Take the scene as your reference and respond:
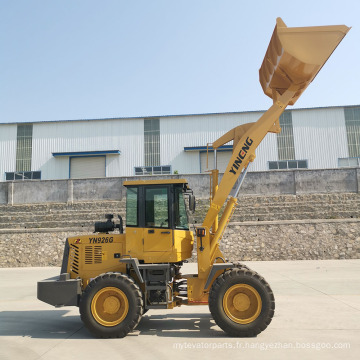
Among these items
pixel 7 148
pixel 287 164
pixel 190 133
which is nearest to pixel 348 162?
pixel 287 164

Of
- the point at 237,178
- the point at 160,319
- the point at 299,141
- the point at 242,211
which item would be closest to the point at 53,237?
the point at 242,211

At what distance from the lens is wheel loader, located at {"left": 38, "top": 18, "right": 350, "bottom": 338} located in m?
6.02

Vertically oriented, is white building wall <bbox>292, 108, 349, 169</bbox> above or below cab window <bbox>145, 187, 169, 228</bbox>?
above

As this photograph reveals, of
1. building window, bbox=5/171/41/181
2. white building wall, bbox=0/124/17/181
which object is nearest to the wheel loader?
building window, bbox=5/171/41/181

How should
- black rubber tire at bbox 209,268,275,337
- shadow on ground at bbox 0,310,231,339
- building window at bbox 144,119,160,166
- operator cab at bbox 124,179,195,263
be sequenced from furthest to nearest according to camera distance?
building window at bbox 144,119,160,166
operator cab at bbox 124,179,195,263
shadow on ground at bbox 0,310,231,339
black rubber tire at bbox 209,268,275,337

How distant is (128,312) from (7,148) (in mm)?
30435

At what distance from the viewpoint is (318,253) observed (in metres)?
18.3

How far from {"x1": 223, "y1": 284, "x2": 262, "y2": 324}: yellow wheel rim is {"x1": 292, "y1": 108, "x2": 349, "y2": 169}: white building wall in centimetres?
2684

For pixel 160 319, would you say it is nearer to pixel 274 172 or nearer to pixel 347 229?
pixel 347 229

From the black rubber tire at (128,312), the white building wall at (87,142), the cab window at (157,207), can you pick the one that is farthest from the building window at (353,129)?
the black rubber tire at (128,312)

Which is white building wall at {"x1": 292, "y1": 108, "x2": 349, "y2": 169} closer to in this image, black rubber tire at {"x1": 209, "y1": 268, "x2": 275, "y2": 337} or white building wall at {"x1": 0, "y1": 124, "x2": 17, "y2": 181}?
white building wall at {"x1": 0, "y1": 124, "x2": 17, "y2": 181}

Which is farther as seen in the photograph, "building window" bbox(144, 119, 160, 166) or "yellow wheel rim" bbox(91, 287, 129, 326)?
"building window" bbox(144, 119, 160, 166)

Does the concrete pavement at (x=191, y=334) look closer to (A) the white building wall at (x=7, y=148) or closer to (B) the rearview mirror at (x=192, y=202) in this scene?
(B) the rearview mirror at (x=192, y=202)

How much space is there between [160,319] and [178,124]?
84.9 feet
